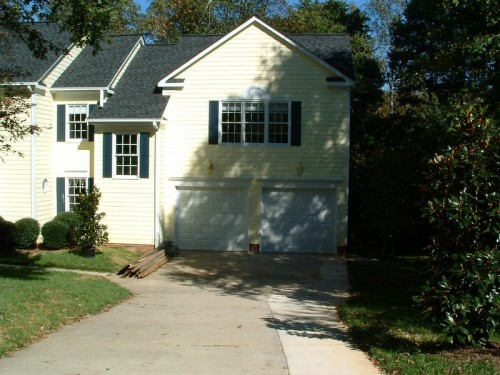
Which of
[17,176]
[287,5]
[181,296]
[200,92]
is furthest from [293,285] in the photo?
[287,5]

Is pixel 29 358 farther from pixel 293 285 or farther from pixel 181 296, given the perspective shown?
pixel 293 285

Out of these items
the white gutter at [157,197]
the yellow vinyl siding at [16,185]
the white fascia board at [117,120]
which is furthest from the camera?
the yellow vinyl siding at [16,185]

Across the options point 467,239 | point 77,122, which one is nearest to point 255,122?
point 77,122

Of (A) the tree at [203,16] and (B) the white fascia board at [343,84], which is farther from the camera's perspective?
(A) the tree at [203,16]

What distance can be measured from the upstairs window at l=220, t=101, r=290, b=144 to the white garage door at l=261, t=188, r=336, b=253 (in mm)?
1901

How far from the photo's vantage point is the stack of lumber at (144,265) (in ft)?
51.7

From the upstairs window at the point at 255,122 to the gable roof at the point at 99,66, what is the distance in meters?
4.67

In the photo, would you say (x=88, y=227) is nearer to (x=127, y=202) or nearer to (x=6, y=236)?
(x=127, y=202)

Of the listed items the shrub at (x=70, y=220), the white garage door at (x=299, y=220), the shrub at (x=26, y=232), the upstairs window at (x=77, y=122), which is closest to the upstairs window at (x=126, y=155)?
the upstairs window at (x=77, y=122)

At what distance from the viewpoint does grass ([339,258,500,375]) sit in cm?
695

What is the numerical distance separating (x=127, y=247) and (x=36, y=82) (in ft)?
21.4

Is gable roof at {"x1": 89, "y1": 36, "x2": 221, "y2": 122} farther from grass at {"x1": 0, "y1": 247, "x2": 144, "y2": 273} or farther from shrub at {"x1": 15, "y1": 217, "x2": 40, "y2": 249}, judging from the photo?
grass at {"x1": 0, "y1": 247, "x2": 144, "y2": 273}

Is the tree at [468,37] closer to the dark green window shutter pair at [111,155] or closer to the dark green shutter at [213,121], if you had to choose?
the dark green shutter at [213,121]

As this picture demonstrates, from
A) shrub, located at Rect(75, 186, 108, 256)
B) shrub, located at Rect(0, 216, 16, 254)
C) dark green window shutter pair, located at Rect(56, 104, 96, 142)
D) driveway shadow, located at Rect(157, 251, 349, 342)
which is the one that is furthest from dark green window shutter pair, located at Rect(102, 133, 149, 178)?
shrub, located at Rect(0, 216, 16, 254)
